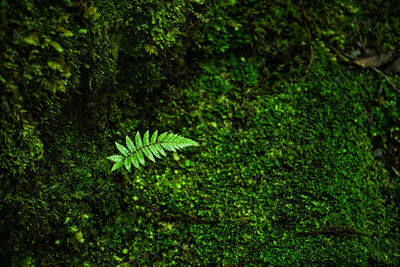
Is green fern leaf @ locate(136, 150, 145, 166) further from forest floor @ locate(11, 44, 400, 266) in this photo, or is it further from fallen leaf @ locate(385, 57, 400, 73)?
fallen leaf @ locate(385, 57, 400, 73)

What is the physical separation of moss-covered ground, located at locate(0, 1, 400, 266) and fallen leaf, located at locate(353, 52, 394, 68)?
0.11 metres

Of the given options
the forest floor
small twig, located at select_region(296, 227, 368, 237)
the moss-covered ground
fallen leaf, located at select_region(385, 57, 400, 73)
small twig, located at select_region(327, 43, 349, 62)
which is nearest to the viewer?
the moss-covered ground

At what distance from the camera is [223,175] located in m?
2.91

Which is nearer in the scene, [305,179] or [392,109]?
[305,179]

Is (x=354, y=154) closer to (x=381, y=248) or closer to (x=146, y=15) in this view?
(x=381, y=248)

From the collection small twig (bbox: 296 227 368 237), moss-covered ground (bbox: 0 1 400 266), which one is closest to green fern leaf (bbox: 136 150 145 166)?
moss-covered ground (bbox: 0 1 400 266)

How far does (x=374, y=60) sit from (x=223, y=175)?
2.77m

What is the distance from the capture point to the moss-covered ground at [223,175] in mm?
2322

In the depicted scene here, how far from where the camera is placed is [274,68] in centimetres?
338

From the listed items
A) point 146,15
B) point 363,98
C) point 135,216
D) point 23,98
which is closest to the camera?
point 23,98

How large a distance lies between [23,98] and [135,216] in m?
1.43

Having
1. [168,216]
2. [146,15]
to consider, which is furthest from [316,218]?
[146,15]

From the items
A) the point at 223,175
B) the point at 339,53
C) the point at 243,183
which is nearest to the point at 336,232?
the point at 243,183

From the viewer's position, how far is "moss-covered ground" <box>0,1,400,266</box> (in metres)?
2.32
